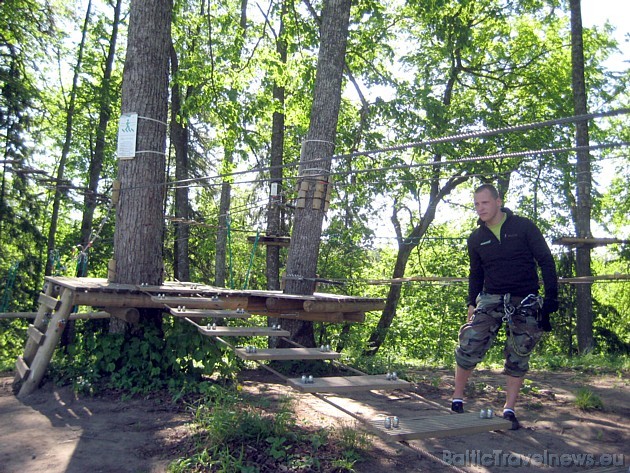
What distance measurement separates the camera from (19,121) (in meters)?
15.7

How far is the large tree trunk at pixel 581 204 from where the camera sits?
11.1m

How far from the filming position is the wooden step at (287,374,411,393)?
405 centimetres

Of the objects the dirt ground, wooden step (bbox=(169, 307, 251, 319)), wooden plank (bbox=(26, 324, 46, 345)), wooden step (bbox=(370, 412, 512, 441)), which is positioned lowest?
the dirt ground

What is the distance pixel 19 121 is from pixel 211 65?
6.55 meters

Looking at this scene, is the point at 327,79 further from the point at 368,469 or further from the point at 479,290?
the point at 368,469

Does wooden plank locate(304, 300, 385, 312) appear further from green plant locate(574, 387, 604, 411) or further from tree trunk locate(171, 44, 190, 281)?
tree trunk locate(171, 44, 190, 281)

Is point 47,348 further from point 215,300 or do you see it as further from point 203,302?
point 215,300

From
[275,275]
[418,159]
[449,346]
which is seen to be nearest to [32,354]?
[275,275]

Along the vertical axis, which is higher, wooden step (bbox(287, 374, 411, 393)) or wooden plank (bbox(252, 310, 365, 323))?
wooden plank (bbox(252, 310, 365, 323))

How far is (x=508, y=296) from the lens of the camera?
449cm

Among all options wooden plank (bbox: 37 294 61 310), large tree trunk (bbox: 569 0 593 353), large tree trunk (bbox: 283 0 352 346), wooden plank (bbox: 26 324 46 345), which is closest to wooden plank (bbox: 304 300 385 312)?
large tree trunk (bbox: 283 0 352 346)

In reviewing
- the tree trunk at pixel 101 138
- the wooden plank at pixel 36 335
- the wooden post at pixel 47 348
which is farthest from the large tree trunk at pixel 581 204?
the tree trunk at pixel 101 138

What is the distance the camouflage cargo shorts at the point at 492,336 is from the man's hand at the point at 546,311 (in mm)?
55

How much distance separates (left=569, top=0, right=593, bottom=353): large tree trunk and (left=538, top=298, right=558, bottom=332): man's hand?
23.3ft
